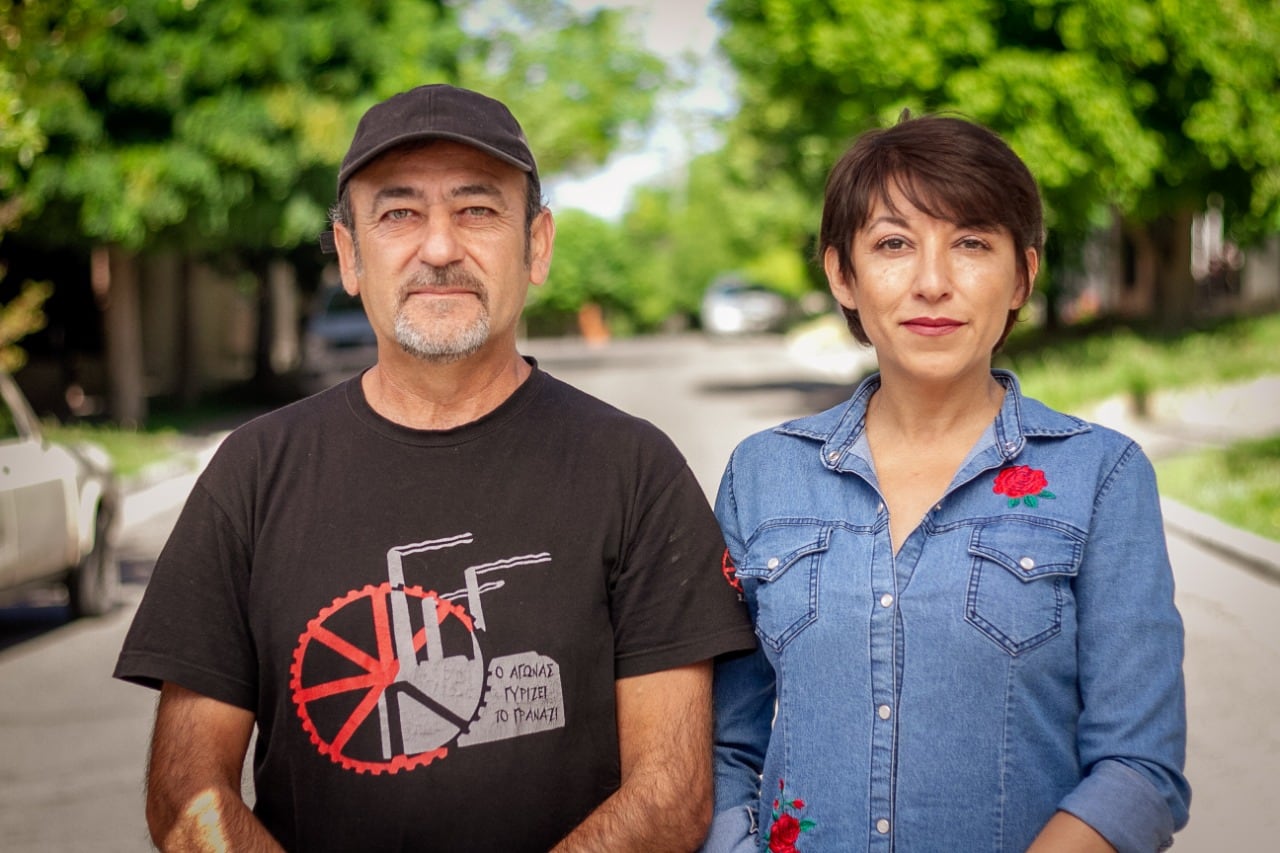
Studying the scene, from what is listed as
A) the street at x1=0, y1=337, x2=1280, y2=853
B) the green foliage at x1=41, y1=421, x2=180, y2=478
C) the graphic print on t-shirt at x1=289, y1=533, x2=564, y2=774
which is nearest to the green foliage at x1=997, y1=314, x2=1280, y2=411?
the street at x1=0, y1=337, x2=1280, y2=853

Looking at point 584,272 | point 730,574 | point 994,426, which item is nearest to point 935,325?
point 994,426

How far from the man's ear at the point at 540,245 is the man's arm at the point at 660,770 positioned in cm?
81

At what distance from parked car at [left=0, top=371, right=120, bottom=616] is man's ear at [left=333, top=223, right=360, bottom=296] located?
18.1ft

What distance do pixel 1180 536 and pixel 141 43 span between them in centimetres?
1315

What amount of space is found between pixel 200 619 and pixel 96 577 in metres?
6.86

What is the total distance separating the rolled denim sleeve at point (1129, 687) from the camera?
7.13 ft

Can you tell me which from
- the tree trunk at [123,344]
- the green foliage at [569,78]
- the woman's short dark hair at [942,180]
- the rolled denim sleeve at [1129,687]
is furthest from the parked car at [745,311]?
the rolled denim sleeve at [1129,687]

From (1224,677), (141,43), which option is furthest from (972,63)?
(1224,677)

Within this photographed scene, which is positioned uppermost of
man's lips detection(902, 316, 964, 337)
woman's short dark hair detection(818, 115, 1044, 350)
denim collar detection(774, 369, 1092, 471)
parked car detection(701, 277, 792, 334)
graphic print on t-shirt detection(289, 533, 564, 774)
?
woman's short dark hair detection(818, 115, 1044, 350)

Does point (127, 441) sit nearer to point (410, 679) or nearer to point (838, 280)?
point (410, 679)

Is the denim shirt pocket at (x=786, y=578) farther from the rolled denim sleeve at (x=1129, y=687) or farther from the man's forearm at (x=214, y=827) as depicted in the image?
the man's forearm at (x=214, y=827)

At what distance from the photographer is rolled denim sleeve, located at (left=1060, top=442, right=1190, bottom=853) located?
2.17 meters

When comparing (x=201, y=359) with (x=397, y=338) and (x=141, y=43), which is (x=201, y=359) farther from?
(x=397, y=338)

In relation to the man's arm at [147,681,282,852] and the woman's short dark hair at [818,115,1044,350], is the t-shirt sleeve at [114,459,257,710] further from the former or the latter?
the woman's short dark hair at [818,115,1044,350]
